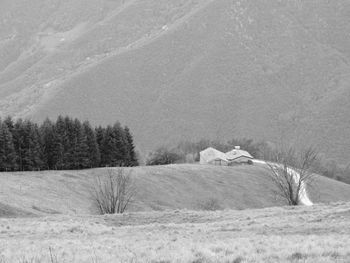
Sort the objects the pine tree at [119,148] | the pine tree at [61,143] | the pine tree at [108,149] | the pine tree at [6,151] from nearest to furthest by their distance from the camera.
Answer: the pine tree at [6,151], the pine tree at [61,143], the pine tree at [108,149], the pine tree at [119,148]

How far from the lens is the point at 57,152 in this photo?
73500 millimetres

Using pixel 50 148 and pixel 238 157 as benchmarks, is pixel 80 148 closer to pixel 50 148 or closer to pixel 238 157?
pixel 50 148

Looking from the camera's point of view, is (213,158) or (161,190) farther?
(213,158)

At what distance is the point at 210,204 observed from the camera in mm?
74312

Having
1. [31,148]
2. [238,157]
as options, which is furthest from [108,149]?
[238,157]

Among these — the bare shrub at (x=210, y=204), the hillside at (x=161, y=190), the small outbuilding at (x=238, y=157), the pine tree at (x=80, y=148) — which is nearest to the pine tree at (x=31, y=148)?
the hillside at (x=161, y=190)

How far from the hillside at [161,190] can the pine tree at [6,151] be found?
3.42m

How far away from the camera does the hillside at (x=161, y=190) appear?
181ft

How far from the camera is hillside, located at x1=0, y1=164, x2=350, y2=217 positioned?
55.2 m

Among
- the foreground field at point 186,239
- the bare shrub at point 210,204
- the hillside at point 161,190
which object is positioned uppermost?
the hillside at point 161,190

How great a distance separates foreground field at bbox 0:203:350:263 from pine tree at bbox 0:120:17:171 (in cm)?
3057

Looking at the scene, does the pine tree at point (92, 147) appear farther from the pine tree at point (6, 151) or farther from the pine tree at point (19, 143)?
the pine tree at point (6, 151)

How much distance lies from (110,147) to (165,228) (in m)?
51.2

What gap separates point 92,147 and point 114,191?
41.5 feet
